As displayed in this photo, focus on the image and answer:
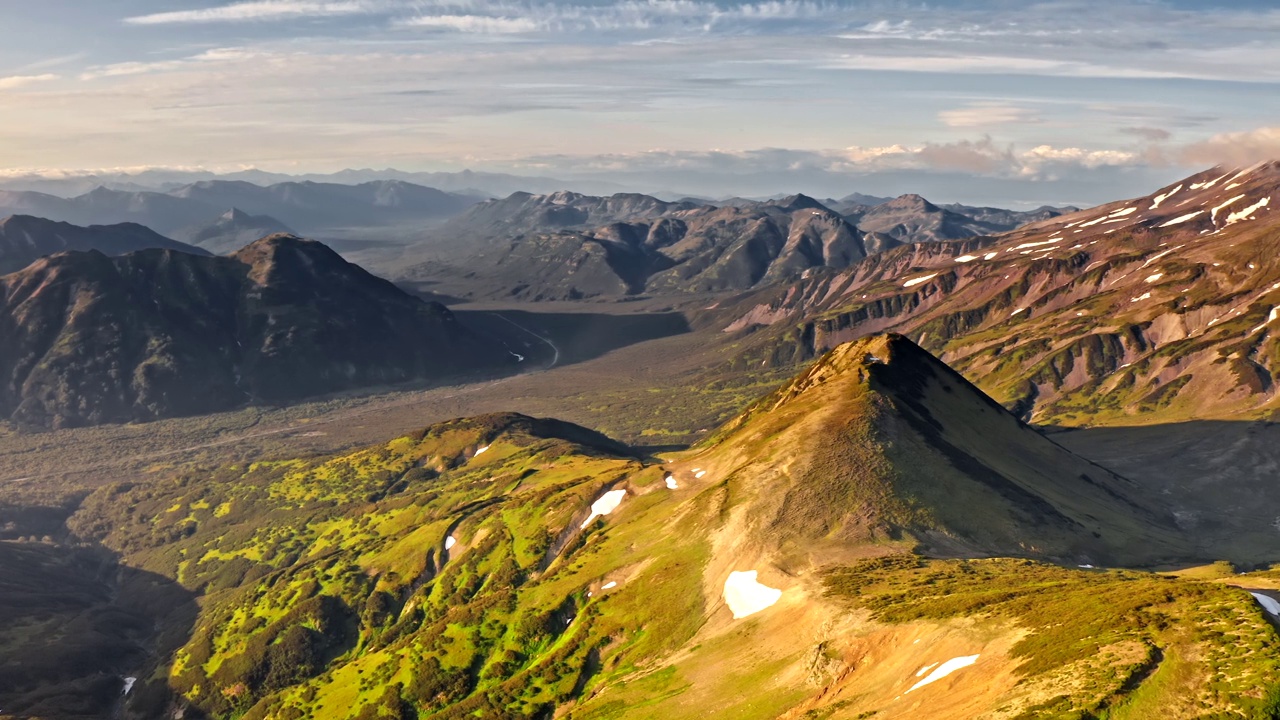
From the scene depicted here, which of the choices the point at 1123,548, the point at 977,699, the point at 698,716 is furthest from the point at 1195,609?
the point at 1123,548

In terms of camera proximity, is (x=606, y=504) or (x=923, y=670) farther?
(x=606, y=504)

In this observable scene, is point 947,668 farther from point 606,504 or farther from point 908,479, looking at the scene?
point 606,504

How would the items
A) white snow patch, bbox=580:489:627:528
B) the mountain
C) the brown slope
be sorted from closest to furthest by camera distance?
the mountain < the brown slope < white snow patch, bbox=580:489:627:528

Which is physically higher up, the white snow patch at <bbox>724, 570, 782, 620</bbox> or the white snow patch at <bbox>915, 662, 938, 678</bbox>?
Answer: the white snow patch at <bbox>915, 662, 938, 678</bbox>

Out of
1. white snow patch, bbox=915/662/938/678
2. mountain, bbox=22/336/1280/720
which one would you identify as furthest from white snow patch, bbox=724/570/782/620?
white snow patch, bbox=915/662/938/678

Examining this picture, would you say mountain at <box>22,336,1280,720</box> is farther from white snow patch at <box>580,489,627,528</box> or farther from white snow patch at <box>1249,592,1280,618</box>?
white snow patch at <box>1249,592,1280,618</box>

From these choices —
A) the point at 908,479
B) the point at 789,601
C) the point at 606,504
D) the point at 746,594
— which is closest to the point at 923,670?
the point at 789,601

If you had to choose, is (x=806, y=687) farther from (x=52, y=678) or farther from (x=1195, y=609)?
(x=52, y=678)

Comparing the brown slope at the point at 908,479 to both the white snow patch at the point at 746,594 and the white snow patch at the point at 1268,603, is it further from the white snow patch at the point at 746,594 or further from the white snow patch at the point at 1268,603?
the white snow patch at the point at 1268,603
